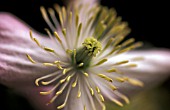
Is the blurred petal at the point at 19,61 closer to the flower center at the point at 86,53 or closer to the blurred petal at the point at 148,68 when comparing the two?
the flower center at the point at 86,53

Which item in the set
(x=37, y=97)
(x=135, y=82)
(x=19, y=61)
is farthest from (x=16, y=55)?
(x=135, y=82)

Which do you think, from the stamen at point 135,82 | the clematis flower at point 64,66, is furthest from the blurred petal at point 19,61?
Answer: the stamen at point 135,82

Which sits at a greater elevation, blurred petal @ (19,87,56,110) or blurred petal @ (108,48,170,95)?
blurred petal @ (19,87,56,110)

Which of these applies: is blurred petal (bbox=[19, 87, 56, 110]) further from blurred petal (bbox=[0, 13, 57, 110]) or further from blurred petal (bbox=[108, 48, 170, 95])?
blurred petal (bbox=[108, 48, 170, 95])

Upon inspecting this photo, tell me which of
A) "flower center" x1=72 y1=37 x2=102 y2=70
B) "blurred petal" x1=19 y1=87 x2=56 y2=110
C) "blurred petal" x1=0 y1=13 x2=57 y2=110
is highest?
"blurred petal" x1=0 y1=13 x2=57 y2=110

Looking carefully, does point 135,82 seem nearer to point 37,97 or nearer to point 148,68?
point 148,68

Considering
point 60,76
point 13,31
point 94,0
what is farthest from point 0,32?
point 94,0

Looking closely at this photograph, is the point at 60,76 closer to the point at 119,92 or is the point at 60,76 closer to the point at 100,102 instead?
the point at 100,102

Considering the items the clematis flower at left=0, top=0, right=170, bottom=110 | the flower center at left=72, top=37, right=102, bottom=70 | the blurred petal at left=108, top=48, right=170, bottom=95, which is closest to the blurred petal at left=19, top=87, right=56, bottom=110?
the clematis flower at left=0, top=0, right=170, bottom=110
